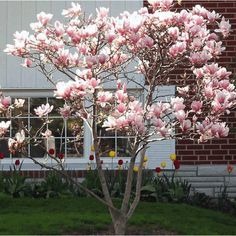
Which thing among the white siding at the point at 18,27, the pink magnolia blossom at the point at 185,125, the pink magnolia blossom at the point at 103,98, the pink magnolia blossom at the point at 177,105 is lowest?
the pink magnolia blossom at the point at 185,125

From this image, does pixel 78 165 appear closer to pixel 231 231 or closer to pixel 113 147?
pixel 113 147

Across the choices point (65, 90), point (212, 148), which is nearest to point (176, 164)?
point (212, 148)

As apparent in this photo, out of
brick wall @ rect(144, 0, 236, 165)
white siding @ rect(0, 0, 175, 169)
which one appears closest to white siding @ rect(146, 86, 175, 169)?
brick wall @ rect(144, 0, 236, 165)

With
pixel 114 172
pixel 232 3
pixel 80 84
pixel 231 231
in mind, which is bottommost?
pixel 231 231

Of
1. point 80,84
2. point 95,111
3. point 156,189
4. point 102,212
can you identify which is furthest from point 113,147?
point 80,84

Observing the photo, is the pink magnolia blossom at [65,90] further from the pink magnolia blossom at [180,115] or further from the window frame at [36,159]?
the window frame at [36,159]

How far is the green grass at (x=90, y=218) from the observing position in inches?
249

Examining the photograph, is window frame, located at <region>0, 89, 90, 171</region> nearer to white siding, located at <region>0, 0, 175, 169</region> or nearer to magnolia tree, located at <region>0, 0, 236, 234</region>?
white siding, located at <region>0, 0, 175, 169</region>

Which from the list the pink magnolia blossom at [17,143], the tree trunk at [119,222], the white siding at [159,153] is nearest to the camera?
the pink magnolia blossom at [17,143]

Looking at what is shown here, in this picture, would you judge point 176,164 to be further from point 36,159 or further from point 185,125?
point 185,125

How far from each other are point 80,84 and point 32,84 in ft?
17.4

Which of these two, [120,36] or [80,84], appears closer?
[80,84]

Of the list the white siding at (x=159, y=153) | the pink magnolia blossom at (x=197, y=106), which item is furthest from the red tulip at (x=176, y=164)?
the pink magnolia blossom at (x=197, y=106)

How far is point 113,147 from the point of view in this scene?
984 cm
